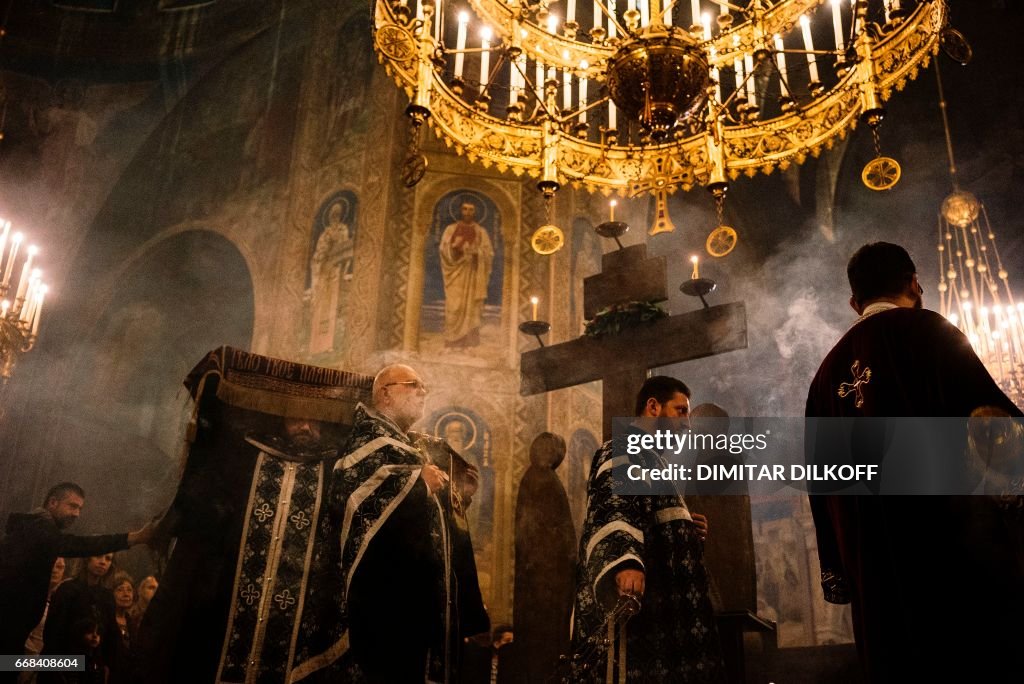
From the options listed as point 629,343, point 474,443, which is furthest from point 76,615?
point 474,443

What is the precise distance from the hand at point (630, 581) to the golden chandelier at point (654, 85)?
234 centimetres

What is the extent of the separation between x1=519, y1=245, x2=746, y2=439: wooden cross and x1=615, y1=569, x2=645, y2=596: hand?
1.27 metres

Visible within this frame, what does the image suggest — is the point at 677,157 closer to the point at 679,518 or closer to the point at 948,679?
the point at 679,518

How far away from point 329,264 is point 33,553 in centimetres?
537

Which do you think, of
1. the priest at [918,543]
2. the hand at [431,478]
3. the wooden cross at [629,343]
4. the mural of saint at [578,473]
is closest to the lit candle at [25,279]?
the wooden cross at [629,343]

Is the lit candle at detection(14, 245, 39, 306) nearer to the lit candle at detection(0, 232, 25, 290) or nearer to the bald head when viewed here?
the lit candle at detection(0, 232, 25, 290)

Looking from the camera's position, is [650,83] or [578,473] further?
[578,473]

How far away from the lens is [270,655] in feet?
11.9

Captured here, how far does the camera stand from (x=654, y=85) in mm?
4059

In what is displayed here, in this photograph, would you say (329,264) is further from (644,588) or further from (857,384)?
(857,384)

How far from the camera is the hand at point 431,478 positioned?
3459 mm

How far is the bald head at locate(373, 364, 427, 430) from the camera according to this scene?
148 inches

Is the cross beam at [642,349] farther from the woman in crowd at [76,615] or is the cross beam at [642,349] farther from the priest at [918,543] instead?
the woman in crowd at [76,615]

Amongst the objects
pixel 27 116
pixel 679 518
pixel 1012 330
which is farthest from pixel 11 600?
pixel 1012 330
